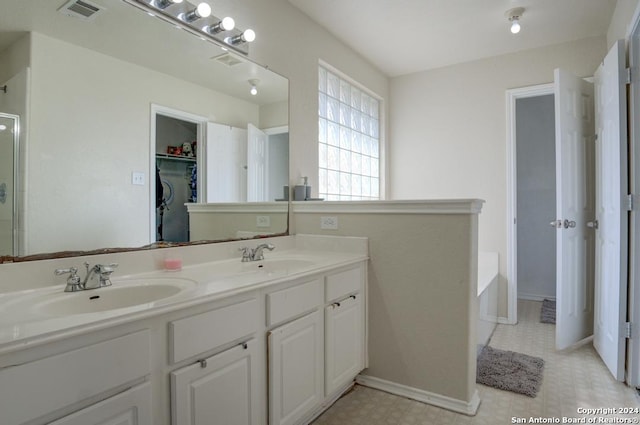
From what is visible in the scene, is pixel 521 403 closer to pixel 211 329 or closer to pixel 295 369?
pixel 295 369

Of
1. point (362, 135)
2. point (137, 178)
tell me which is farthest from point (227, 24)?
point (362, 135)

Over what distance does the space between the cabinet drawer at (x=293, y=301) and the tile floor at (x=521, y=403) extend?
24.7 inches

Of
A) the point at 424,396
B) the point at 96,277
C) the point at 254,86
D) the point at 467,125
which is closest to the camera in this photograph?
the point at 96,277

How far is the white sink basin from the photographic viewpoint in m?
1.17

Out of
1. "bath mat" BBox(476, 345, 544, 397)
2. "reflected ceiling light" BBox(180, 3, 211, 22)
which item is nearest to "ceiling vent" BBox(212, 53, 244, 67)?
"reflected ceiling light" BBox(180, 3, 211, 22)

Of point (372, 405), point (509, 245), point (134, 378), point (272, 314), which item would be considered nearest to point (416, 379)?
point (372, 405)

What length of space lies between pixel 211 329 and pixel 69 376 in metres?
0.42

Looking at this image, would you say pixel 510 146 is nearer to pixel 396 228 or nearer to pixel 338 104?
pixel 338 104

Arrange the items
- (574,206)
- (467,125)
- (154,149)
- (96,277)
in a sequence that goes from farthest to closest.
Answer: (467,125) < (574,206) < (154,149) < (96,277)

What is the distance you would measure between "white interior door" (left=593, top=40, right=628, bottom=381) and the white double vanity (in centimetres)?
153

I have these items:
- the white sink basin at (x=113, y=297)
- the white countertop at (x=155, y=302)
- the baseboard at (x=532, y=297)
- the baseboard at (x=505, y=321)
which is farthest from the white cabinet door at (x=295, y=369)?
the baseboard at (x=532, y=297)

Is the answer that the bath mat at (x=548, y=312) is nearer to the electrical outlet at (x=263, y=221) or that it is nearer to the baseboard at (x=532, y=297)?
the baseboard at (x=532, y=297)

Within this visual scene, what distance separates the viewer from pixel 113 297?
1.33 metres

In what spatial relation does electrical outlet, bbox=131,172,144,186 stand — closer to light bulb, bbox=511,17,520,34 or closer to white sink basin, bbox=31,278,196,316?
white sink basin, bbox=31,278,196,316
